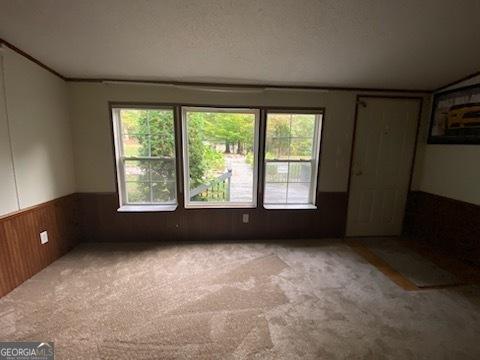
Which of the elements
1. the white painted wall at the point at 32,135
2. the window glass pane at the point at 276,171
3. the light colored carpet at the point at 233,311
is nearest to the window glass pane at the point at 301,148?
the window glass pane at the point at 276,171

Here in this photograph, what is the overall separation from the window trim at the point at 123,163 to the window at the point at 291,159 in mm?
1272

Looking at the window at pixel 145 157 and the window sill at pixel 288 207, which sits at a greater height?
the window at pixel 145 157

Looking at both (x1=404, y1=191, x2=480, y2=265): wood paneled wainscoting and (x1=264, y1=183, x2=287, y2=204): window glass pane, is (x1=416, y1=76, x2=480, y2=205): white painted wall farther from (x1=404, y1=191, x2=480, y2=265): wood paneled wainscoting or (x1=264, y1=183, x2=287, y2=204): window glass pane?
(x1=264, y1=183, x2=287, y2=204): window glass pane

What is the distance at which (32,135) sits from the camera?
7.43 feet

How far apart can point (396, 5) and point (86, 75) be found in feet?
9.94

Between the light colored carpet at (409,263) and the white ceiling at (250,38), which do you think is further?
the light colored carpet at (409,263)

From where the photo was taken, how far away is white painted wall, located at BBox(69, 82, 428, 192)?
279 cm

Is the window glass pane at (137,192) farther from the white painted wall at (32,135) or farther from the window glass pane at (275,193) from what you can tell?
the window glass pane at (275,193)

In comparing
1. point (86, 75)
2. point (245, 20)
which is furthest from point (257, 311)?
point (86, 75)

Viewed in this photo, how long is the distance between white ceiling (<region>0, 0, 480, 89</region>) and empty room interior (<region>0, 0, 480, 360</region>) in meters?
0.02

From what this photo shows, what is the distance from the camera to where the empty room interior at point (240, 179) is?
1639 mm

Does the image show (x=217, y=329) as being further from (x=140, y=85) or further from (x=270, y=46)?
(x=140, y=85)

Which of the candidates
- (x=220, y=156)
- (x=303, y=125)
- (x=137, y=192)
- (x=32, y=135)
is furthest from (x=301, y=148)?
(x=32, y=135)

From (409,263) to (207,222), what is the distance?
2482mm
